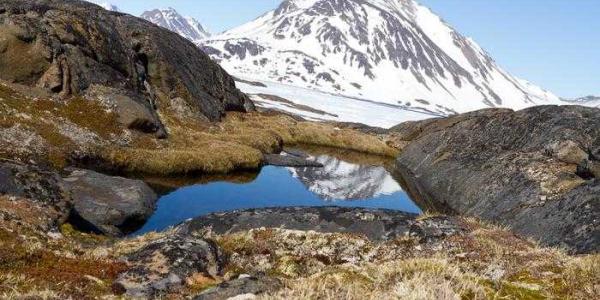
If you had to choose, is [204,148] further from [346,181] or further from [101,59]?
[346,181]

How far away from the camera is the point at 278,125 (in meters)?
85.2

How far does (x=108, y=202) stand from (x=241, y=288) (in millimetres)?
20395

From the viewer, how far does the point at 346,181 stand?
57875 millimetres

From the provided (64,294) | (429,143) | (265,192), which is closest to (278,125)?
(429,143)

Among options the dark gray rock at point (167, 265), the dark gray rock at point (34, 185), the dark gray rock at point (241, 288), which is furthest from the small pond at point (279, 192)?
the dark gray rock at point (241, 288)

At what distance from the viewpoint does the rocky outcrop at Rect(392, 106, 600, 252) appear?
30.0 meters

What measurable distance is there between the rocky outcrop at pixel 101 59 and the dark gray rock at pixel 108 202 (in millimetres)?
15393

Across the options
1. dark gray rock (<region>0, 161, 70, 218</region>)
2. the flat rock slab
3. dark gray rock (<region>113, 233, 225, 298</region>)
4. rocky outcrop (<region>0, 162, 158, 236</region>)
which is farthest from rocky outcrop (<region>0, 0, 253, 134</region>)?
dark gray rock (<region>113, 233, 225, 298</region>)

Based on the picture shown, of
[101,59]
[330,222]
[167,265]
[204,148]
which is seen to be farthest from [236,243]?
[101,59]

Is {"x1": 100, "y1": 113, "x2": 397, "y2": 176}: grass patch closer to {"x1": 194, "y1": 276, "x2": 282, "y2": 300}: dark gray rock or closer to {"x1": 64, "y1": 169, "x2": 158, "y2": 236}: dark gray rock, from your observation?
{"x1": 64, "y1": 169, "x2": 158, "y2": 236}: dark gray rock

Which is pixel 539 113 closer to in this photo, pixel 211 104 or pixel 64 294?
pixel 211 104

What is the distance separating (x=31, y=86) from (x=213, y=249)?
35221 mm

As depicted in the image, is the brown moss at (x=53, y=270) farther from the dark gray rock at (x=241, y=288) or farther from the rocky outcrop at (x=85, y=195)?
the rocky outcrop at (x=85, y=195)

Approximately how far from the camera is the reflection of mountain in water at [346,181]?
5060 cm
